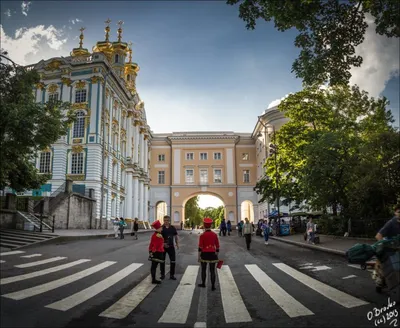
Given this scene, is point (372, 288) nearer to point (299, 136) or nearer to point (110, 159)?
point (299, 136)

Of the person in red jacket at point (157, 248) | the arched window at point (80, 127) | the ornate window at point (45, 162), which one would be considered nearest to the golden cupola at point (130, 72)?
the arched window at point (80, 127)

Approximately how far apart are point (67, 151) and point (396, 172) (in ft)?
106

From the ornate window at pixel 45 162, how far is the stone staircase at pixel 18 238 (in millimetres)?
19040

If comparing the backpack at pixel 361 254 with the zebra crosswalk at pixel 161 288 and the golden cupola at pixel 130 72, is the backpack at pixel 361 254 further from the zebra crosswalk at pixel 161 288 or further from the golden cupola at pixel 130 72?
the golden cupola at pixel 130 72

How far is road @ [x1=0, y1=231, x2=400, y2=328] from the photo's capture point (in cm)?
571

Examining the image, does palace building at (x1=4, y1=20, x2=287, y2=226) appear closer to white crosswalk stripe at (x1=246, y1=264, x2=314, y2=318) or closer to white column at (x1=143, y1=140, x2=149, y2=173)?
white column at (x1=143, y1=140, x2=149, y2=173)

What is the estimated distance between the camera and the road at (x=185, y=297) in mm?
5715

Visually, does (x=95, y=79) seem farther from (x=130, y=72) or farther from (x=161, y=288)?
(x=161, y=288)

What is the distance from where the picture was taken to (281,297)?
24.0 ft

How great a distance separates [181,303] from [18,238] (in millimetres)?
14637

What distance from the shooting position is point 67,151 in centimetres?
3909

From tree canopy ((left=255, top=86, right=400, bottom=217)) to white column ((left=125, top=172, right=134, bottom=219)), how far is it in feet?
68.7
